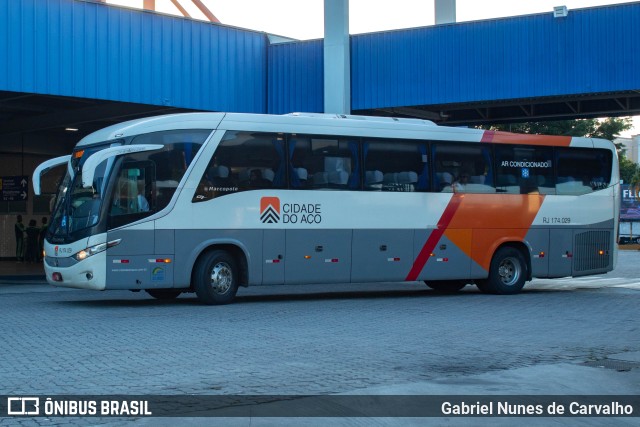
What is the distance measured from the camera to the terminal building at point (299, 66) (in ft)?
78.8

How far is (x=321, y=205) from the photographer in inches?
746

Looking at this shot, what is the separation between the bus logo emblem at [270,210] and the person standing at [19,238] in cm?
2223

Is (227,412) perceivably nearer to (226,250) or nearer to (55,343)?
(55,343)

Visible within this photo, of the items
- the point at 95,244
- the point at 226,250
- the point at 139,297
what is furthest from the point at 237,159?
the point at 139,297

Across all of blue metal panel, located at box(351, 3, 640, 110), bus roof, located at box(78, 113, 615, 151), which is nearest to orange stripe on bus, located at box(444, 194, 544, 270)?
bus roof, located at box(78, 113, 615, 151)

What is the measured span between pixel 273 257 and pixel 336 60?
1082 centimetres

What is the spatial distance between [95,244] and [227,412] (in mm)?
9543

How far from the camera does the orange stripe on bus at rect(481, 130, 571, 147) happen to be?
21469mm

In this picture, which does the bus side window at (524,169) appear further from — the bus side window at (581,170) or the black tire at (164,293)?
the black tire at (164,293)

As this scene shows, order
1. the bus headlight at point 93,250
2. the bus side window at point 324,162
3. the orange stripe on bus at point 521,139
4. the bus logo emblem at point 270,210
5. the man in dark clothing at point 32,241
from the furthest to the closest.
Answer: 1. the man in dark clothing at point 32,241
2. the orange stripe on bus at point 521,139
3. the bus side window at point 324,162
4. the bus logo emblem at point 270,210
5. the bus headlight at point 93,250

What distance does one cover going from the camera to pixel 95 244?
54.7ft

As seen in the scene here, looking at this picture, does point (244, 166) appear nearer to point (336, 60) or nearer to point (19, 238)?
point (336, 60)

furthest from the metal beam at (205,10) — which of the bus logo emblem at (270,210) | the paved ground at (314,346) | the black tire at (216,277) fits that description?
the black tire at (216,277)

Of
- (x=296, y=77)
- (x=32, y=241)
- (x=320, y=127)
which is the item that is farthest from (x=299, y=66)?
(x=32, y=241)
